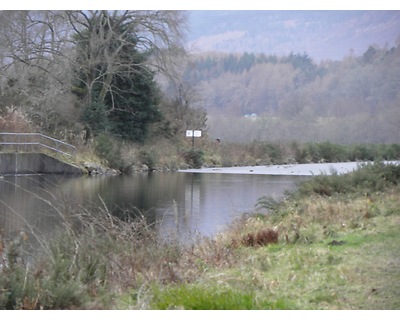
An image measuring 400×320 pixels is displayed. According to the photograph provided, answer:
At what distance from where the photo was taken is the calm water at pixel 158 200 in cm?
983

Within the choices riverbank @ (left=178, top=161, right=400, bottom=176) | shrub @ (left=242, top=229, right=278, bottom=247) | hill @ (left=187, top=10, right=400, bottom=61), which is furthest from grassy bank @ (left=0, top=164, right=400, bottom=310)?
riverbank @ (left=178, top=161, right=400, bottom=176)

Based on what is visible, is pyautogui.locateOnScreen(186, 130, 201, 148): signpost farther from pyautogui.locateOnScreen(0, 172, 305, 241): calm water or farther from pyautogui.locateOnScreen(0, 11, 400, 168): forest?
pyautogui.locateOnScreen(0, 11, 400, 168): forest

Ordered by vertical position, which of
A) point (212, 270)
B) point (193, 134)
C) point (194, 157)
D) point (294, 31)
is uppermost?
point (294, 31)

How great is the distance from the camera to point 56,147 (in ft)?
50.6

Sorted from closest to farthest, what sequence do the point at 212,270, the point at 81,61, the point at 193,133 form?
the point at 212,270, the point at 81,61, the point at 193,133

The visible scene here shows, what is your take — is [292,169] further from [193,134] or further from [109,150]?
[109,150]

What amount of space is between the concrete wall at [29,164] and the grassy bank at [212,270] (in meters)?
6.77

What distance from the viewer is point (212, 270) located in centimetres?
752

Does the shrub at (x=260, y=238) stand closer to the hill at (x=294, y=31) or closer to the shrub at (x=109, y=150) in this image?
the hill at (x=294, y=31)

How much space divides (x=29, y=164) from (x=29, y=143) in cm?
100

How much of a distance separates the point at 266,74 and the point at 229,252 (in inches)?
136

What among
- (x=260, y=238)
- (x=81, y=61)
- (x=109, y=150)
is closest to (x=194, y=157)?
(x=109, y=150)
